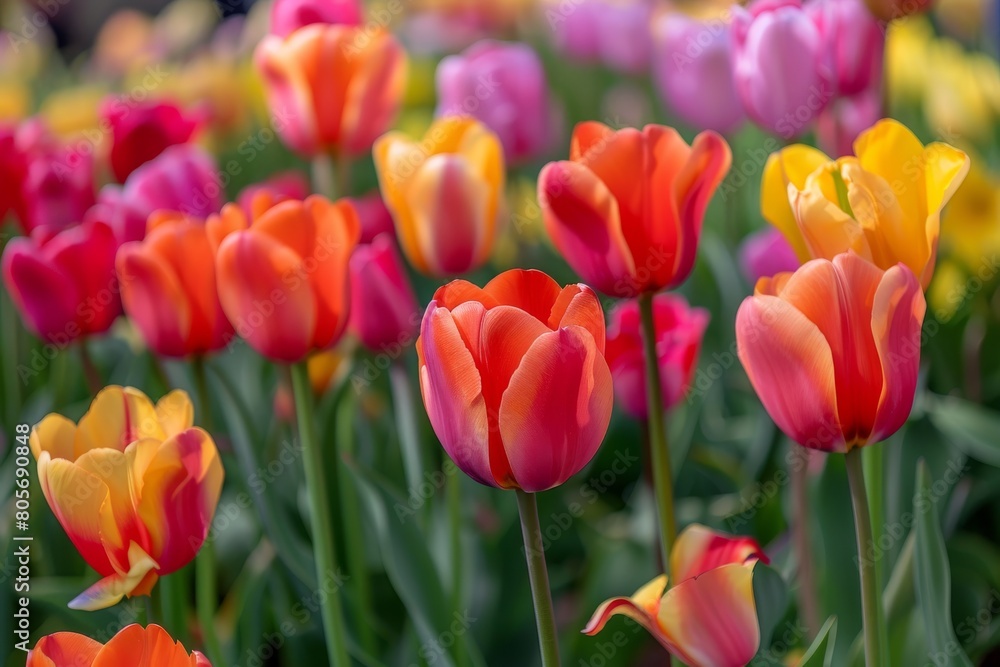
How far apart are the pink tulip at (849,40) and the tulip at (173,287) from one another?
50cm

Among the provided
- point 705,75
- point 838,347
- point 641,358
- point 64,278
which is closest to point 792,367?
point 838,347

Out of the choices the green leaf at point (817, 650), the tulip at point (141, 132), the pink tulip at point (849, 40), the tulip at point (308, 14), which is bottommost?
the green leaf at point (817, 650)

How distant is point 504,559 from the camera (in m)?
0.88

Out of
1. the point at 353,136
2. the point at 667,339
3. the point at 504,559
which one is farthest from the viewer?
the point at 353,136

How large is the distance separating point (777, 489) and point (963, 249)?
32cm

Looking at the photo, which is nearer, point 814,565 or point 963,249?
point 814,565

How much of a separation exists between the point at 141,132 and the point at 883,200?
737mm

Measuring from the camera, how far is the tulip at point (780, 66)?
77cm

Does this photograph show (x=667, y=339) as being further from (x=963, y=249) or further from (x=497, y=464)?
(x=963, y=249)

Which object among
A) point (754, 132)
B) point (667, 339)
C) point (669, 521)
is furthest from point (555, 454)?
point (754, 132)

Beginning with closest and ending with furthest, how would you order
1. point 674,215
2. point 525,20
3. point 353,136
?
point 674,215 → point 353,136 → point 525,20

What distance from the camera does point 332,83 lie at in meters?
0.94

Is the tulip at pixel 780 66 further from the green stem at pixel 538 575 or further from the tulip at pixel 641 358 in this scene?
the green stem at pixel 538 575

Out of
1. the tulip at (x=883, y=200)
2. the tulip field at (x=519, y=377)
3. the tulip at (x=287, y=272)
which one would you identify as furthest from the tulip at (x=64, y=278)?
the tulip at (x=883, y=200)
